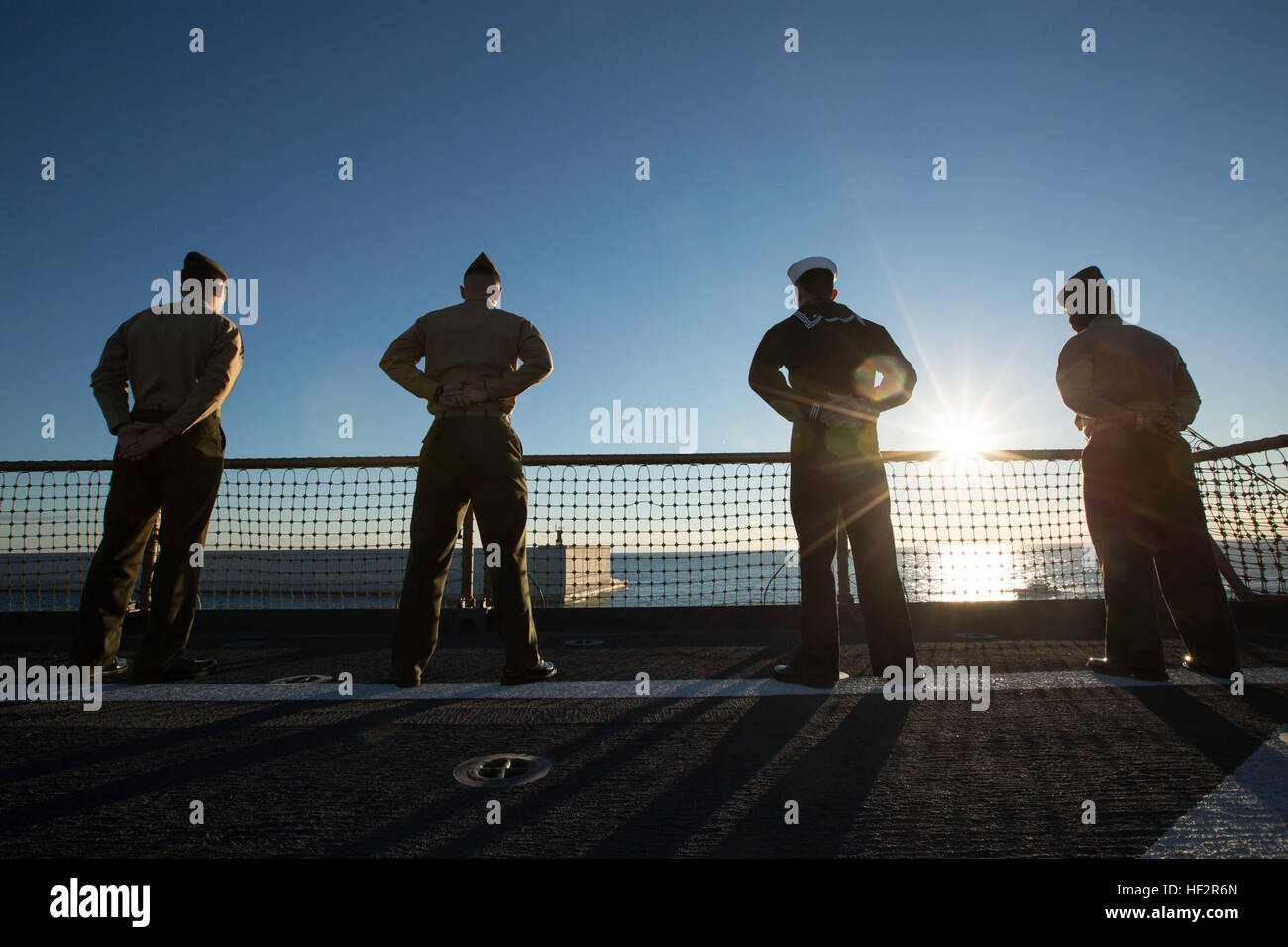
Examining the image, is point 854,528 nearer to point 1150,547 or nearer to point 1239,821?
point 1150,547

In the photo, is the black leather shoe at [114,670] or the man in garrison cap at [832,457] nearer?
the man in garrison cap at [832,457]

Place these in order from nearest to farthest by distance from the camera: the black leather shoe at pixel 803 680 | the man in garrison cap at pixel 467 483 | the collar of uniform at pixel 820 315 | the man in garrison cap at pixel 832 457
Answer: the black leather shoe at pixel 803 680 < the man in garrison cap at pixel 832 457 < the man in garrison cap at pixel 467 483 < the collar of uniform at pixel 820 315

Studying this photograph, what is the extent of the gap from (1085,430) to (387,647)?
439cm

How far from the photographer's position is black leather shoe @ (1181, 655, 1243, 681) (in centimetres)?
288

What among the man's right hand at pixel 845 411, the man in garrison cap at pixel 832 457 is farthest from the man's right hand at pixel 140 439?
the man's right hand at pixel 845 411

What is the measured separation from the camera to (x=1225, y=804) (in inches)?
57.2

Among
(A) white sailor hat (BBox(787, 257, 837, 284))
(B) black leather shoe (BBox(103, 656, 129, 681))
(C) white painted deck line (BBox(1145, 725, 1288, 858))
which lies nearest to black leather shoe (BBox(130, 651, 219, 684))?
(B) black leather shoe (BBox(103, 656, 129, 681))

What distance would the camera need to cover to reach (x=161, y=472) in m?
3.16

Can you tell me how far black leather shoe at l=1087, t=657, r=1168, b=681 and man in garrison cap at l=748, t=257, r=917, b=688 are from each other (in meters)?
0.96

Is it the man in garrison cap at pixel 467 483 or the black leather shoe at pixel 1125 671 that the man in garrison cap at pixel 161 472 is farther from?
the black leather shoe at pixel 1125 671

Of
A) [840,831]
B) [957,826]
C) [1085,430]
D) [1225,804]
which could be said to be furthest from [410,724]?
[1085,430]

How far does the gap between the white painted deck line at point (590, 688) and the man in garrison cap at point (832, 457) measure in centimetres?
23

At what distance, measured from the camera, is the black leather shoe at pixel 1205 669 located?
9.45 ft

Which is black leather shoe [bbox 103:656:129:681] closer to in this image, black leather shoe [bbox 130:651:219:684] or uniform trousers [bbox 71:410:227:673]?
uniform trousers [bbox 71:410:227:673]
